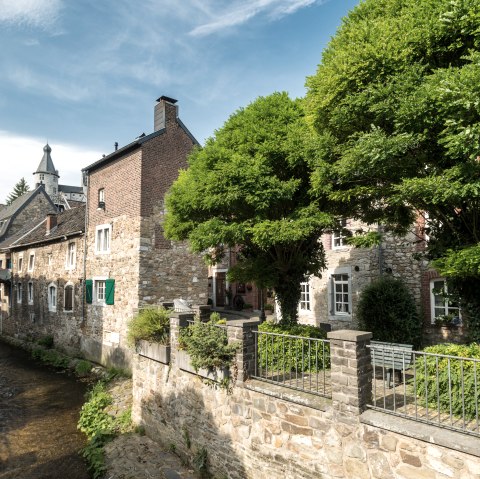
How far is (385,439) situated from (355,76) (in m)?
5.67

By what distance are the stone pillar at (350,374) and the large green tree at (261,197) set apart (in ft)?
8.95

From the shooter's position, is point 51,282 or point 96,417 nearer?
point 96,417

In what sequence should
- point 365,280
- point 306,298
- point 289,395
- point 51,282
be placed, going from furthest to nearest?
point 51,282
point 306,298
point 365,280
point 289,395

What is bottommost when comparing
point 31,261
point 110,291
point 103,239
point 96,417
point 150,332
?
point 96,417

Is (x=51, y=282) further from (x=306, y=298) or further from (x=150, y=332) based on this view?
(x=306, y=298)

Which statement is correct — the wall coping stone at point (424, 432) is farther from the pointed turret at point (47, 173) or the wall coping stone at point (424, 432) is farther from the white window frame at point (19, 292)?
the pointed turret at point (47, 173)

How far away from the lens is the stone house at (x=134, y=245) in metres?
16.4

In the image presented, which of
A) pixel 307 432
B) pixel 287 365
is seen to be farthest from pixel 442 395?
pixel 287 365

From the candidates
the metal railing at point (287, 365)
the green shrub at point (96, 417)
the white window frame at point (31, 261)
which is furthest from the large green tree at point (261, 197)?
the white window frame at point (31, 261)

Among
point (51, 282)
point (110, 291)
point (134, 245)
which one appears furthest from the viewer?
point (51, 282)

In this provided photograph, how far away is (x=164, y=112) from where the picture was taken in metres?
17.6

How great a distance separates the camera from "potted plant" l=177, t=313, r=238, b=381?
25.4ft

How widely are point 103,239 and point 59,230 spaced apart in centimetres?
699

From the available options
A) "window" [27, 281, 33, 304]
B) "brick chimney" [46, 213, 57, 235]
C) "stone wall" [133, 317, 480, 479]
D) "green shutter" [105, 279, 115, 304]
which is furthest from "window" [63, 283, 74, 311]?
"stone wall" [133, 317, 480, 479]
